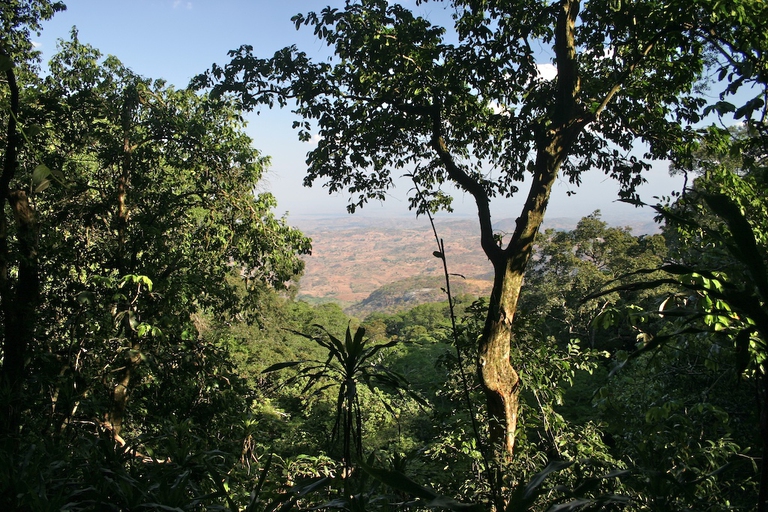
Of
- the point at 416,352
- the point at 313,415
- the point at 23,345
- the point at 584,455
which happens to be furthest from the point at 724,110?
the point at 416,352

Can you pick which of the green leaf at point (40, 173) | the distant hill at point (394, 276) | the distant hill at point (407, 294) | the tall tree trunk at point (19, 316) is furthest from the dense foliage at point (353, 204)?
the distant hill at point (394, 276)

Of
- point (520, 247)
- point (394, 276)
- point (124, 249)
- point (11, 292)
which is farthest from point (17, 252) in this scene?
point (394, 276)

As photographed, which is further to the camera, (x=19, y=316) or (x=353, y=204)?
(x=353, y=204)

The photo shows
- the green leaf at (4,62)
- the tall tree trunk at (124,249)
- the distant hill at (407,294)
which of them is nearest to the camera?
the green leaf at (4,62)

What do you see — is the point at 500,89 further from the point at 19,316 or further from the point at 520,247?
the point at 19,316

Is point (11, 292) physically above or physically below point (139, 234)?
below

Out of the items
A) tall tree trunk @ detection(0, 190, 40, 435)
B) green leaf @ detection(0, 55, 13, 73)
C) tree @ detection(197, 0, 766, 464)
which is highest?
tree @ detection(197, 0, 766, 464)

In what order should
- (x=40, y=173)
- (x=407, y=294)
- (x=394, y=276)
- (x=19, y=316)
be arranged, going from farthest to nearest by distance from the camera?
(x=394, y=276)
(x=407, y=294)
(x=19, y=316)
(x=40, y=173)

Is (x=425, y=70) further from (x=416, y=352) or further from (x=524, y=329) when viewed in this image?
(x=416, y=352)

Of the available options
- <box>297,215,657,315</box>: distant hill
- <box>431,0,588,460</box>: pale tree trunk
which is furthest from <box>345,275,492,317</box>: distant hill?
<box>431,0,588,460</box>: pale tree trunk

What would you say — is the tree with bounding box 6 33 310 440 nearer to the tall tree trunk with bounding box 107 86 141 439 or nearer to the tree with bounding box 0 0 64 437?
the tall tree trunk with bounding box 107 86 141 439

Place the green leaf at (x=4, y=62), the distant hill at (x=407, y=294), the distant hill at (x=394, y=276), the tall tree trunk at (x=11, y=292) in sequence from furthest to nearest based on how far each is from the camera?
the distant hill at (x=394, y=276) < the distant hill at (x=407, y=294) < the tall tree trunk at (x=11, y=292) < the green leaf at (x=4, y=62)

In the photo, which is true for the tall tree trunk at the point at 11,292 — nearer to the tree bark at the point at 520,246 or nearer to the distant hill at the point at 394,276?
the tree bark at the point at 520,246

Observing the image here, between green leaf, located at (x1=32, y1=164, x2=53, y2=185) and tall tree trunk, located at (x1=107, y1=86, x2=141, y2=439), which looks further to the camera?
tall tree trunk, located at (x1=107, y1=86, x2=141, y2=439)
